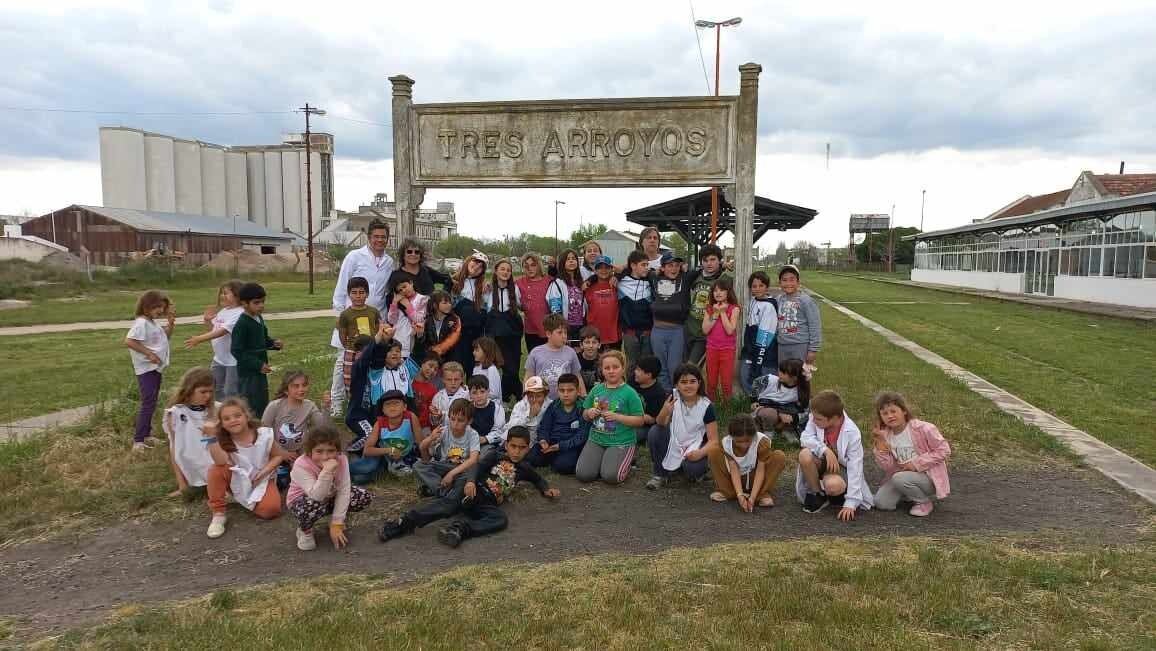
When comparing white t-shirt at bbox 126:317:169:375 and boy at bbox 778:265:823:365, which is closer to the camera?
white t-shirt at bbox 126:317:169:375

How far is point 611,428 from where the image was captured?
560 centimetres

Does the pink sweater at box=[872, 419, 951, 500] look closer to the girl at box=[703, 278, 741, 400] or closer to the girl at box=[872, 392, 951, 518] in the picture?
the girl at box=[872, 392, 951, 518]

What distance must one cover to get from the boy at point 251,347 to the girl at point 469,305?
170 centimetres

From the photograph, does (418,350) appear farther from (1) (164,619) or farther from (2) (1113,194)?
(2) (1113,194)

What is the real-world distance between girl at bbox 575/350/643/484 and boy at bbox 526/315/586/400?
1.81 feet

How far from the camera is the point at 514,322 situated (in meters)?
6.82

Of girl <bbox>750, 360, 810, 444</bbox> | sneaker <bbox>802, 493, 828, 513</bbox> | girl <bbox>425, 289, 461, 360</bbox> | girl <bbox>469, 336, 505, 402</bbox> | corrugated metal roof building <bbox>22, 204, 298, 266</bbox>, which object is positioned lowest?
sneaker <bbox>802, 493, 828, 513</bbox>

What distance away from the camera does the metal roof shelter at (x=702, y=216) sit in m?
15.1

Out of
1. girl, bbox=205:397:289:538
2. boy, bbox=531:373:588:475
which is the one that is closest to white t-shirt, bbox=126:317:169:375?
girl, bbox=205:397:289:538

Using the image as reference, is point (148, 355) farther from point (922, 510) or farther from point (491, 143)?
point (922, 510)

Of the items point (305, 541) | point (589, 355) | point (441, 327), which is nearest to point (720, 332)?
point (589, 355)

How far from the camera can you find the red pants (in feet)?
22.6

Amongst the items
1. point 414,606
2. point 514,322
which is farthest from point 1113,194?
point 414,606

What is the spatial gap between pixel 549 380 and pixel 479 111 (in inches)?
130
